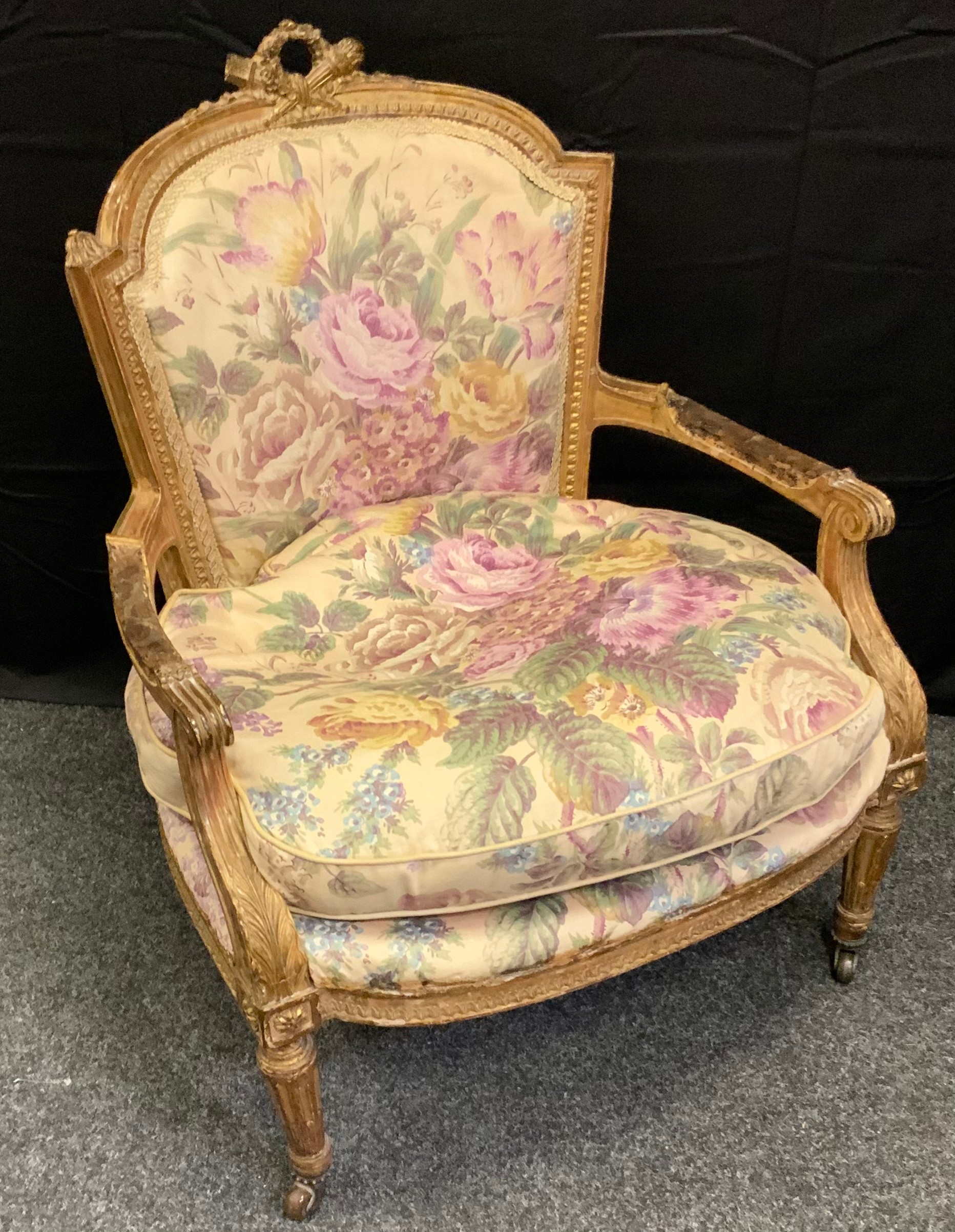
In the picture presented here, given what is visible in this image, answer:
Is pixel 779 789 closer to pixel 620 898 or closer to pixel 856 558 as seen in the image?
pixel 620 898

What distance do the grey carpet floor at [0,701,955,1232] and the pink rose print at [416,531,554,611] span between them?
500 mm

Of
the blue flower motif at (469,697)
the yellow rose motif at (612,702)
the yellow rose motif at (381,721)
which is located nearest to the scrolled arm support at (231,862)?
the yellow rose motif at (381,721)

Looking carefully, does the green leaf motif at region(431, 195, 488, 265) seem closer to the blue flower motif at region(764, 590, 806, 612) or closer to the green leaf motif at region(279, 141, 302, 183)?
the green leaf motif at region(279, 141, 302, 183)

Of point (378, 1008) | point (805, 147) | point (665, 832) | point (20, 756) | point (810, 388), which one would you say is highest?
point (805, 147)

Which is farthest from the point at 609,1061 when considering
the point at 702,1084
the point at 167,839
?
the point at 167,839

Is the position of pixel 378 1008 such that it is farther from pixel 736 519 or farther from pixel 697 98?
pixel 697 98

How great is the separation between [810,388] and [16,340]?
1124 millimetres

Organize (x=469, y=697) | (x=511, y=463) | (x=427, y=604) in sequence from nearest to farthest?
1. (x=469, y=697)
2. (x=427, y=604)
3. (x=511, y=463)

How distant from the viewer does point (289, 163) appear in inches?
44.7

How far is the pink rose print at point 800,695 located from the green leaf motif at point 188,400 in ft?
2.15

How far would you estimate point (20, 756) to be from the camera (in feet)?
5.38

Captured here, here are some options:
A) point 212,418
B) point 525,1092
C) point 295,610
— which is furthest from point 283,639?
point 525,1092

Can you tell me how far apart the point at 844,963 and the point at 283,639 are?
0.77 meters

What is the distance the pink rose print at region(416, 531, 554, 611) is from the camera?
3.98ft
